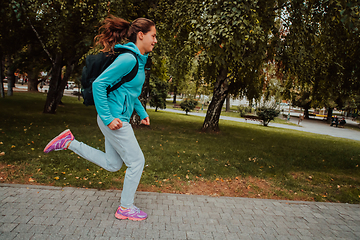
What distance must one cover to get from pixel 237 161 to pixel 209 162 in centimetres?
87

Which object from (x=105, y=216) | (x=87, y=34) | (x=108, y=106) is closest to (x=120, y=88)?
(x=108, y=106)

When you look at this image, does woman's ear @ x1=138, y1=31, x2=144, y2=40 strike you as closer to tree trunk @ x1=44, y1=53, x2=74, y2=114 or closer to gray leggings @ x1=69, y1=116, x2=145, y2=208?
gray leggings @ x1=69, y1=116, x2=145, y2=208

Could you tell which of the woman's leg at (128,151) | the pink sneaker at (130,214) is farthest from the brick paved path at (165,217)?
the woman's leg at (128,151)

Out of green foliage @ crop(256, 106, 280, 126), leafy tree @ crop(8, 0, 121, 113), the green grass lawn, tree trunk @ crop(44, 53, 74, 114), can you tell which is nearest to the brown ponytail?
the green grass lawn

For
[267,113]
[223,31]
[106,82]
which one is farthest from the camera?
[267,113]

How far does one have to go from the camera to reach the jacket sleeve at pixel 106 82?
2.63 m

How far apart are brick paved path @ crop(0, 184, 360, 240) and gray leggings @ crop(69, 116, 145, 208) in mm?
430

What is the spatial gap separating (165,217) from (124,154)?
103 cm

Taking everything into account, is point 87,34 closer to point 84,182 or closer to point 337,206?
point 84,182

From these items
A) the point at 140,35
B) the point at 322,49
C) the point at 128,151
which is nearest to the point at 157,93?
the point at 322,49

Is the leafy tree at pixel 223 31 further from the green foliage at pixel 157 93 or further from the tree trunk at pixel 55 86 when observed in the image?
the green foliage at pixel 157 93

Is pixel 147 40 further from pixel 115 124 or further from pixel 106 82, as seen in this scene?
pixel 115 124

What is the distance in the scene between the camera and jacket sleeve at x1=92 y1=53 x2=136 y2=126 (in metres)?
2.63

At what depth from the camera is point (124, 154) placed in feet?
9.58
